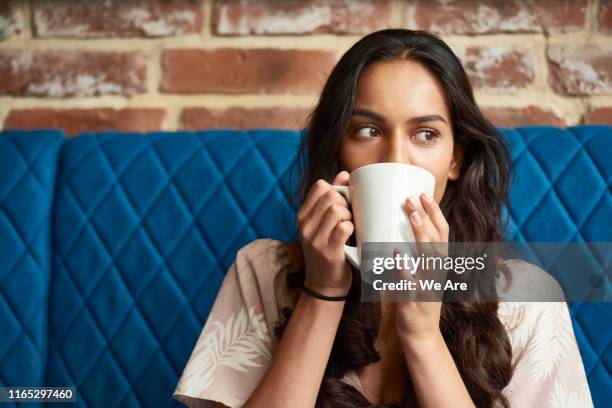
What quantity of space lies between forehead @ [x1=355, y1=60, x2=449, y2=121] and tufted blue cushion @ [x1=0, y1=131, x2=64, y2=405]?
0.58 m

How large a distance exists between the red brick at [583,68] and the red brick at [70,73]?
764mm

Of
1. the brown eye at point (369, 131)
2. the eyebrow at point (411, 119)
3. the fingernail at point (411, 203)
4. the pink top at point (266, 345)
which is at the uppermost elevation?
the eyebrow at point (411, 119)

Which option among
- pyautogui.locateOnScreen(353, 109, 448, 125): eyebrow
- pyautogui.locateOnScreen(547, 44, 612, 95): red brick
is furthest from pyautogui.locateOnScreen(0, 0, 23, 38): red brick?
pyautogui.locateOnScreen(547, 44, 612, 95): red brick

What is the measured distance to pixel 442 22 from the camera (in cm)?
125

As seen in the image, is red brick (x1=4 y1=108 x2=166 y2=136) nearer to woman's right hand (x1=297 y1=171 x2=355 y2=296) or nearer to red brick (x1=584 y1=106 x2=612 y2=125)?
woman's right hand (x1=297 y1=171 x2=355 y2=296)

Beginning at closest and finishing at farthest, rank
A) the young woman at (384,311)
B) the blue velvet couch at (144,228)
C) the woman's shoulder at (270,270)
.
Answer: the young woman at (384,311), the woman's shoulder at (270,270), the blue velvet couch at (144,228)

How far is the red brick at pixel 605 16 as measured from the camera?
123 cm

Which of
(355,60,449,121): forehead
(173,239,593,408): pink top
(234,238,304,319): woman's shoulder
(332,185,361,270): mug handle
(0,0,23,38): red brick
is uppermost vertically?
(0,0,23,38): red brick

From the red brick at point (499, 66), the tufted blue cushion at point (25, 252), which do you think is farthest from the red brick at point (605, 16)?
the tufted blue cushion at point (25, 252)

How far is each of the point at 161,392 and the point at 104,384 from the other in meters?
0.09

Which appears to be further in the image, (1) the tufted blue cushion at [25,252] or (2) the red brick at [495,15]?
(2) the red brick at [495,15]

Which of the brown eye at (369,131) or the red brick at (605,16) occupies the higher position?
the red brick at (605,16)

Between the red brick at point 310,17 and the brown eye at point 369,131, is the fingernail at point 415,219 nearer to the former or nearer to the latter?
the brown eye at point 369,131

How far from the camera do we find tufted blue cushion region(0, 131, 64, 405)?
1090 millimetres
